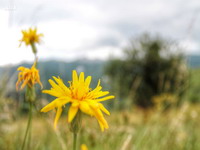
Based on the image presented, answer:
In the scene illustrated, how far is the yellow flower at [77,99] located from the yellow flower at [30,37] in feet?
2.52

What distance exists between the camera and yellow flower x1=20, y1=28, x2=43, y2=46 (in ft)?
4.87

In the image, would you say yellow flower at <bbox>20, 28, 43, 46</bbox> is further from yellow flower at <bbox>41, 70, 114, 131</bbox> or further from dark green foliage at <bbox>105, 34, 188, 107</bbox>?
dark green foliage at <bbox>105, 34, 188, 107</bbox>

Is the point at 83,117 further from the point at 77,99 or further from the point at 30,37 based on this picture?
the point at 30,37

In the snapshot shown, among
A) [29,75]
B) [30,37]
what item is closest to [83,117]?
[29,75]

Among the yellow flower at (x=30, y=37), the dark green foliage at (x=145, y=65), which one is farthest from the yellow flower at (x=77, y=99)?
the dark green foliage at (x=145, y=65)

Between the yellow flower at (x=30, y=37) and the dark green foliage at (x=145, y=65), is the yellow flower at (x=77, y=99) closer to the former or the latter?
the yellow flower at (x=30, y=37)

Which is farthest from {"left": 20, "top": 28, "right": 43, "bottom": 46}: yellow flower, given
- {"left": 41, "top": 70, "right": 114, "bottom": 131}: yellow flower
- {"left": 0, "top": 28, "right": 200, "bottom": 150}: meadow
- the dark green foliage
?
the dark green foliage

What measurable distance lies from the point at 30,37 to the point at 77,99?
36.8 inches

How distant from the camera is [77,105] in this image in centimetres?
70

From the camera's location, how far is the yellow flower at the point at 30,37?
1484mm

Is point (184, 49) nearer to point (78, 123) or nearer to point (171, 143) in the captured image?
point (171, 143)

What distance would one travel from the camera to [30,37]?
5.06 feet

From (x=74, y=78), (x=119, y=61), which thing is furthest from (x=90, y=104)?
(x=119, y=61)

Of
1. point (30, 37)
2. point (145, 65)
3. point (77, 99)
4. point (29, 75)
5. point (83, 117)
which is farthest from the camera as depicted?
point (145, 65)
